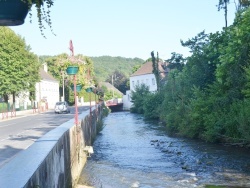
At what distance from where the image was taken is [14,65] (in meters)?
47.6

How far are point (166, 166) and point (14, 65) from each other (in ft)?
121

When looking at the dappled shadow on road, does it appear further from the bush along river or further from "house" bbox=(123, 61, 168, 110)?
"house" bbox=(123, 61, 168, 110)

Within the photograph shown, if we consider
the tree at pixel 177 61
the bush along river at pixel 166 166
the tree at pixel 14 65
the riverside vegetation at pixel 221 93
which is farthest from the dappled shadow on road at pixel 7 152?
the tree at pixel 14 65

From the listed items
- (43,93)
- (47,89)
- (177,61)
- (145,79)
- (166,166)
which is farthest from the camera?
(145,79)

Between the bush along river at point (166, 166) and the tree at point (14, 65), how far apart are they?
2814cm

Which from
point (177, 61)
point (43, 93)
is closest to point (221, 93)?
point (177, 61)

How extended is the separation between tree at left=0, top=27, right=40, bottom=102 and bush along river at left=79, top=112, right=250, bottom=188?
92.3 feet

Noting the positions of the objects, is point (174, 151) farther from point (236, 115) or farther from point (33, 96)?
point (33, 96)

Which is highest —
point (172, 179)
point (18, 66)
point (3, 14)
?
point (18, 66)

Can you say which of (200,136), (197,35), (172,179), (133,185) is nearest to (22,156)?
(133,185)

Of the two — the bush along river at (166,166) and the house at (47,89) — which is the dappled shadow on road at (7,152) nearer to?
the bush along river at (166,166)

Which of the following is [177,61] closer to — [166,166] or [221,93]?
[221,93]

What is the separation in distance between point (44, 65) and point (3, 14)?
81.4m

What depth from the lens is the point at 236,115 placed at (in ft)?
63.9
